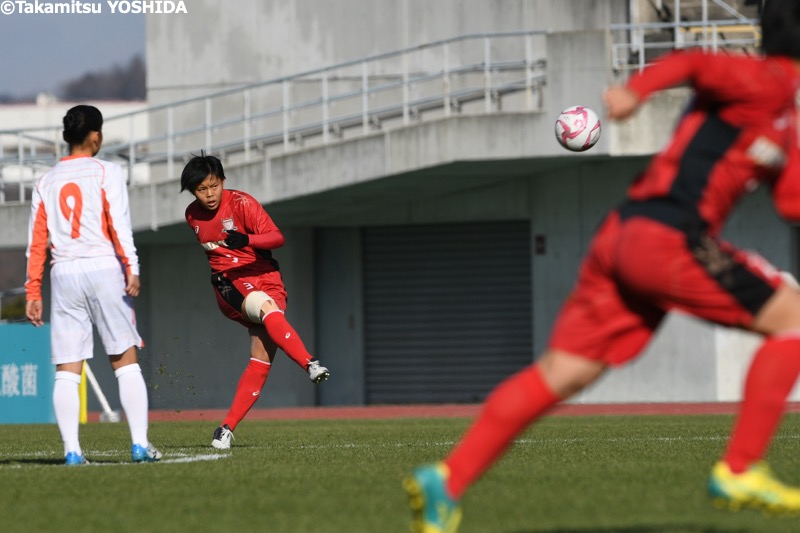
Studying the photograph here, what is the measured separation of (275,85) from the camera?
2669cm

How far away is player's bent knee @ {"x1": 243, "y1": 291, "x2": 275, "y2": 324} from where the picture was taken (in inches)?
418

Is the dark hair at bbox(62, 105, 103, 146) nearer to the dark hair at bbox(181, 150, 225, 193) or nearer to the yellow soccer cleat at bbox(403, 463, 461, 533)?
the dark hair at bbox(181, 150, 225, 193)

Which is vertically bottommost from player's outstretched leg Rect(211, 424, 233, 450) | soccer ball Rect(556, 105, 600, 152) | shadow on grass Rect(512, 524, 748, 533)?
player's outstretched leg Rect(211, 424, 233, 450)

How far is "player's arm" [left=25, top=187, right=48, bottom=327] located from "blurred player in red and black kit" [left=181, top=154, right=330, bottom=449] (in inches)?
68.6

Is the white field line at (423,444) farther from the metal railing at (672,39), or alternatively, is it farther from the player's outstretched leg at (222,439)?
the metal railing at (672,39)

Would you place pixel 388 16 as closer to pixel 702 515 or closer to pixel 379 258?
pixel 379 258

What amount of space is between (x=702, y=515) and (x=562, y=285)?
1897cm

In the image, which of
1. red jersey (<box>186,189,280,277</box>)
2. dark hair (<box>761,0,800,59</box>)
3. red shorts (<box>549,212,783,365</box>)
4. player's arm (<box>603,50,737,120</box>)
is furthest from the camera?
red jersey (<box>186,189,280,277</box>)

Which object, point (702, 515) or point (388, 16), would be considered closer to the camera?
point (702, 515)

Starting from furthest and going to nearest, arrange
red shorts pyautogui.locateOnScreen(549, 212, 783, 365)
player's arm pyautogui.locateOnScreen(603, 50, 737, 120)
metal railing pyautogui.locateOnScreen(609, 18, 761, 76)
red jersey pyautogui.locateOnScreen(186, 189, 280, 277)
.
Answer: metal railing pyautogui.locateOnScreen(609, 18, 761, 76), red jersey pyautogui.locateOnScreen(186, 189, 280, 277), red shorts pyautogui.locateOnScreen(549, 212, 783, 365), player's arm pyautogui.locateOnScreen(603, 50, 737, 120)

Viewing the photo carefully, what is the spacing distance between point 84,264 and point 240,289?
92.5 inches

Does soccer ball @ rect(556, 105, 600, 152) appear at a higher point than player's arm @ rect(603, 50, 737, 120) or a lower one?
higher

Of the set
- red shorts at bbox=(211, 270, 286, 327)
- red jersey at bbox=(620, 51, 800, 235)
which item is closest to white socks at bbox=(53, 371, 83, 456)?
red shorts at bbox=(211, 270, 286, 327)

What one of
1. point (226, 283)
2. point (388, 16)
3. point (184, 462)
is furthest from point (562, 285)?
point (184, 462)
